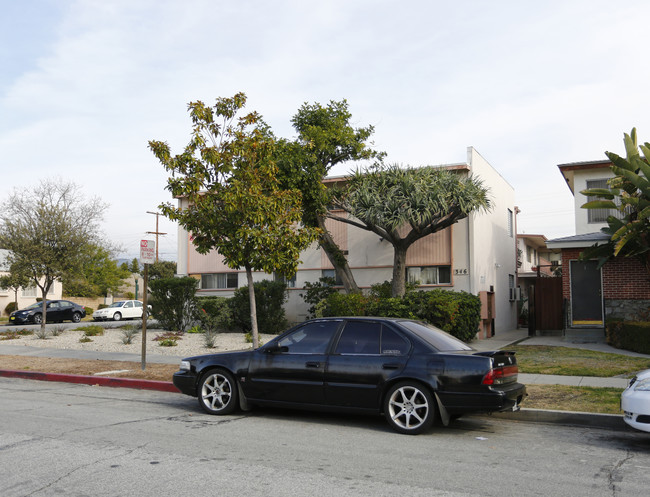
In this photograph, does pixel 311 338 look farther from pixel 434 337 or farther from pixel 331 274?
pixel 331 274

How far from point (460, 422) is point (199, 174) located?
7.12 m

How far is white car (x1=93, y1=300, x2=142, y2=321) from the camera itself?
36781mm

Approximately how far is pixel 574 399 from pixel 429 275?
13.0m

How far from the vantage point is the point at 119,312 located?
37.2 m

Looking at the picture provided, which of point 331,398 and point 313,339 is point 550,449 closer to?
point 331,398

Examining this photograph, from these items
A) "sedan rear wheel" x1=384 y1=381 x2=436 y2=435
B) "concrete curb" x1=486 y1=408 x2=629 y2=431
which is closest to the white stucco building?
"concrete curb" x1=486 y1=408 x2=629 y2=431

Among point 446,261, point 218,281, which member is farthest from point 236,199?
point 218,281

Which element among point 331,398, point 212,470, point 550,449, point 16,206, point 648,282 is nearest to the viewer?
point 212,470

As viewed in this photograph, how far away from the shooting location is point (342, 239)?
2356 cm

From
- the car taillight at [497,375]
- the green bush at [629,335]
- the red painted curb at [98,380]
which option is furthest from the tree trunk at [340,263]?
the car taillight at [497,375]

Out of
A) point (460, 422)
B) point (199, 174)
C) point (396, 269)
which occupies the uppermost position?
point (199, 174)

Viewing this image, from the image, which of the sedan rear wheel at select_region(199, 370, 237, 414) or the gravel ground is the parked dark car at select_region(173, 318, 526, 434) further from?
the gravel ground

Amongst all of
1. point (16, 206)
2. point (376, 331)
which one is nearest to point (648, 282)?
point (376, 331)

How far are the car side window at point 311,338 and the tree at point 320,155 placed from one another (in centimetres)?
1062
